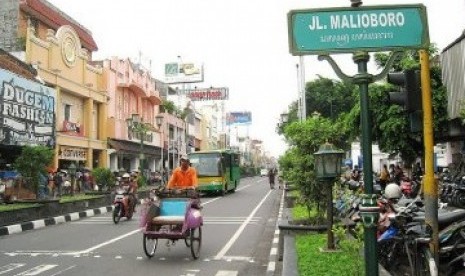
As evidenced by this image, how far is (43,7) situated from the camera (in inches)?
1324

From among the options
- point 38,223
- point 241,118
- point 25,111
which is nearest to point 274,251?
point 38,223

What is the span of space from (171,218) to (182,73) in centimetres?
6500

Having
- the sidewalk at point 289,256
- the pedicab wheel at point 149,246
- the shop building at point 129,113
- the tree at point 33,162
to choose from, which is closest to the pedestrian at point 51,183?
the tree at point 33,162

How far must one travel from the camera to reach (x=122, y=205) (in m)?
17.0

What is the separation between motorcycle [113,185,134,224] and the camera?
16812mm

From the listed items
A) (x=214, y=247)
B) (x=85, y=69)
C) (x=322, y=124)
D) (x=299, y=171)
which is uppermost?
(x=85, y=69)

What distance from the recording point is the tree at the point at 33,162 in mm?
18516

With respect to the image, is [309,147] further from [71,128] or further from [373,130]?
[71,128]

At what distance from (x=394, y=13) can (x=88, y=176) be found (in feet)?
96.1

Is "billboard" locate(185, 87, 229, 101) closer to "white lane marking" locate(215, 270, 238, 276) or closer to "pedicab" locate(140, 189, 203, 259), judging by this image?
"pedicab" locate(140, 189, 203, 259)

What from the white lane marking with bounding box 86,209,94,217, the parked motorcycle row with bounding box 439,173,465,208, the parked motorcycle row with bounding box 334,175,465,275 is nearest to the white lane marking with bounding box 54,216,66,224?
the white lane marking with bounding box 86,209,94,217

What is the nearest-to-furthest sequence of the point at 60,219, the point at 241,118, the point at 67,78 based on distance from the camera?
the point at 60,219 → the point at 67,78 → the point at 241,118

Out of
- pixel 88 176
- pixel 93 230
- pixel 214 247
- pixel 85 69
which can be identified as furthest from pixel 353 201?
pixel 85 69

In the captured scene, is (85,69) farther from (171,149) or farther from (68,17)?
(171,149)
